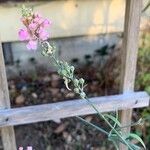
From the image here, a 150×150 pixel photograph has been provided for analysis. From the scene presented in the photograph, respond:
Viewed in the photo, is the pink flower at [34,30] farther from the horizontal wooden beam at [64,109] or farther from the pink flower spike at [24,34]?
the horizontal wooden beam at [64,109]

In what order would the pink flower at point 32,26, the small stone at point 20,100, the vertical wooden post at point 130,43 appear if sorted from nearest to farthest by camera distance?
the pink flower at point 32,26
the vertical wooden post at point 130,43
the small stone at point 20,100

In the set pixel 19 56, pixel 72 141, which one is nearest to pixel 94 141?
pixel 72 141

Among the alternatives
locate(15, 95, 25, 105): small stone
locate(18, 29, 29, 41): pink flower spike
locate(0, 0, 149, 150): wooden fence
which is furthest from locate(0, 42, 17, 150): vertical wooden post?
locate(15, 95, 25, 105): small stone

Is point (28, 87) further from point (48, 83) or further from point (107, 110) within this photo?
point (107, 110)

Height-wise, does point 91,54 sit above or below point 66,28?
below

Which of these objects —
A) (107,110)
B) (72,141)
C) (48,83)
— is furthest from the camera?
(48,83)

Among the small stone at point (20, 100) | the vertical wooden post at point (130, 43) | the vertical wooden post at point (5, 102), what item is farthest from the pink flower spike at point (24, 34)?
the small stone at point (20, 100)

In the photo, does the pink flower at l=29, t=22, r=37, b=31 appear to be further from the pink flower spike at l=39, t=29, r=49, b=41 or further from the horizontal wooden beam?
the horizontal wooden beam

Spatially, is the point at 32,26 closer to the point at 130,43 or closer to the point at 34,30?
the point at 34,30
